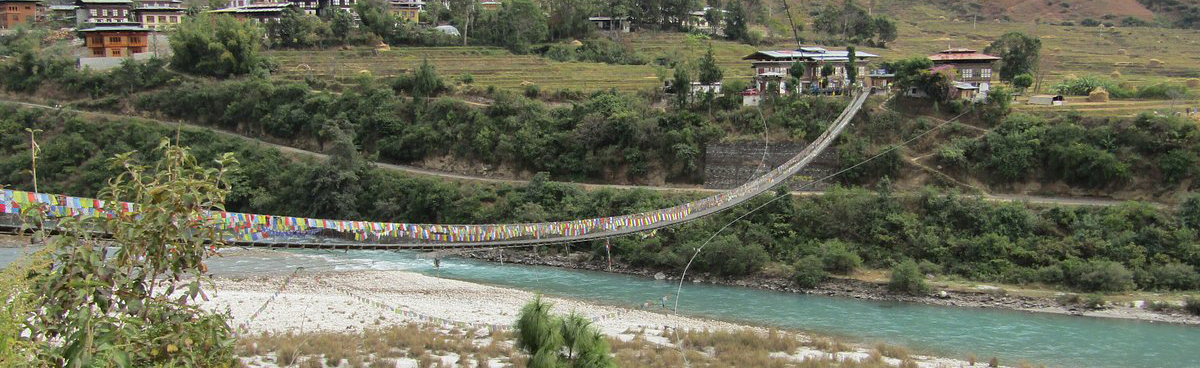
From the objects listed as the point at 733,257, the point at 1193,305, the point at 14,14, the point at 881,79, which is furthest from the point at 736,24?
the point at 14,14

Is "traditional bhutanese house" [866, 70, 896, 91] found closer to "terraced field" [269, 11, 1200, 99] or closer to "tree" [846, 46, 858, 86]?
"tree" [846, 46, 858, 86]

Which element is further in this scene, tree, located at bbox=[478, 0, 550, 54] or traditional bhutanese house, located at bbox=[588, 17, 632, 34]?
traditional bhutanese house, located at bbox=[588, 17, 632, 34]

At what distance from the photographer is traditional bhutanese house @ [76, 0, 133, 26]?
57.0m

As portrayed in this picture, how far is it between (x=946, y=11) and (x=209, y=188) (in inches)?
2687

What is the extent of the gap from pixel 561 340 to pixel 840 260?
1894 cm

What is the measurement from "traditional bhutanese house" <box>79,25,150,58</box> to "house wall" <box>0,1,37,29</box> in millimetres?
13064

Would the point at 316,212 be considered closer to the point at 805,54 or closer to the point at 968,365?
the point at 805,54

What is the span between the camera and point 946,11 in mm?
67438

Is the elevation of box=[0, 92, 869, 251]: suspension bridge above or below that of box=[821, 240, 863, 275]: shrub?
above

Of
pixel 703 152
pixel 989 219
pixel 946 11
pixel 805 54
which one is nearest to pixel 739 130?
pixel 703 152

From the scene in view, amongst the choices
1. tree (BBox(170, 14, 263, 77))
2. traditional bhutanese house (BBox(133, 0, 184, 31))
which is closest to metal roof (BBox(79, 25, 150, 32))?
tree (BBox(170, 14, 263, 77))

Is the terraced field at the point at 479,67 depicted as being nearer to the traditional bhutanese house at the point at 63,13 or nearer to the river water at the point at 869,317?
the river water at the point at 869,317

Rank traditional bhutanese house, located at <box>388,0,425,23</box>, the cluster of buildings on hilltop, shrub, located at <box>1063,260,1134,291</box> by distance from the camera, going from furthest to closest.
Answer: traditional bhutanese house, located at <box>388,0,425,23</box>
the cluster of buildings on hilltop
shrub, located at <box>1063,260,1134,291</box>

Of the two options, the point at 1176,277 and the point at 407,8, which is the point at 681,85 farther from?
the point at 407,8
